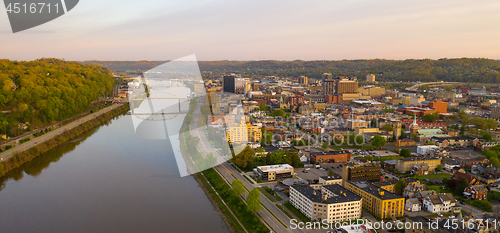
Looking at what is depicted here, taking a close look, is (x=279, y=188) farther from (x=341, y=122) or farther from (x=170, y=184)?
(x=341, y=122)

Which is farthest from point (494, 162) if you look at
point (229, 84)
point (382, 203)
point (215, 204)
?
point (229, 84)

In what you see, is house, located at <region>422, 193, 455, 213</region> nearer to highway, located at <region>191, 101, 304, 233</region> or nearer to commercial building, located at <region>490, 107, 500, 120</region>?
highway, located at <region>191, 101, 304, 233</region>

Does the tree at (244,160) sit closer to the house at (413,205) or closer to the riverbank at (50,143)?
the house at (413,205)

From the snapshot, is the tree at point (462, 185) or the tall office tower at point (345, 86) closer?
the tree at point (462, 185)

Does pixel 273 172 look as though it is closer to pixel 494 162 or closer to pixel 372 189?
pixel 372 189

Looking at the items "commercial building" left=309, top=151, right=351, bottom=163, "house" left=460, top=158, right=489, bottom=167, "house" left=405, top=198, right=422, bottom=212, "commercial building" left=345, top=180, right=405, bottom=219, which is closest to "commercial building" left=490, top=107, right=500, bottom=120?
"house" left=460, top=158, right=489, bottom=167

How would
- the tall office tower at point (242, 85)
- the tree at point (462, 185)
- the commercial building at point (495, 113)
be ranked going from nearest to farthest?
the tree at point (462, 185)
the commercial building at point (495, 113)
the tall office tower at point (242, 85)

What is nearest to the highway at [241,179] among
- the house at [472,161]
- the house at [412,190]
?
the house at [412,190]
